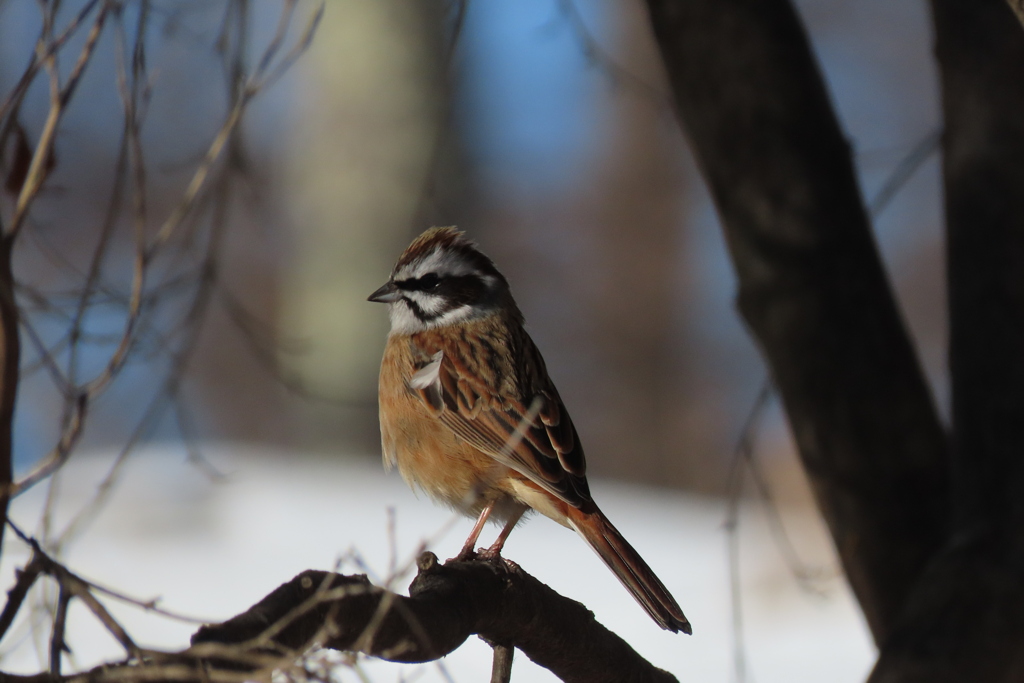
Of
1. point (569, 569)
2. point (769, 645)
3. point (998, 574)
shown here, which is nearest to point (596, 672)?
point (998, 574)

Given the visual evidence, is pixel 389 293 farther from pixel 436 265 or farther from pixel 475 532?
pixel 475 532

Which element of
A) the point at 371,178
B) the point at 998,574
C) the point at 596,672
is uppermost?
the point at 371,178

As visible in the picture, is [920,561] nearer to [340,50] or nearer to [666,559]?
[666,559]

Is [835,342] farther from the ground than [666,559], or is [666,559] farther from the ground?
[666,559]

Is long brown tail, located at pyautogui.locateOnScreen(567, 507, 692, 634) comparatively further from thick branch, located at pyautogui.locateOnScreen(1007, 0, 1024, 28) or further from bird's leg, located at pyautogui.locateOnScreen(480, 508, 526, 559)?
thick branch, located at pyautogui.locateOnScreen(1007, 0, 1024, 28)

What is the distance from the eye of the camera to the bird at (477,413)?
297 cm

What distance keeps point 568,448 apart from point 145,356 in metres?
1.39

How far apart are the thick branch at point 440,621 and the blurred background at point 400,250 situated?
131cm

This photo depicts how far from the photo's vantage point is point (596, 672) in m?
2.58

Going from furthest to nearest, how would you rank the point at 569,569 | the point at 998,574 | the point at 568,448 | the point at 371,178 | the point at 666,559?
the point at 371,178 < the point at 666,559 < the point at 569,569 < the point at 998,574 < the point at 568,448

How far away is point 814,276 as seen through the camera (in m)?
3.92

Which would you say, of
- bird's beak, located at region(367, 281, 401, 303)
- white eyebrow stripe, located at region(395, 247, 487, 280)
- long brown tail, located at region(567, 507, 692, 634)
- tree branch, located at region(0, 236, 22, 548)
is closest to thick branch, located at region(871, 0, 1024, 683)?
long brown tail, located at region(567, 507, 692, 634)

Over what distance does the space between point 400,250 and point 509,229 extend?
18.0 ft

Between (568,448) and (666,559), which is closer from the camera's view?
(568,448)
